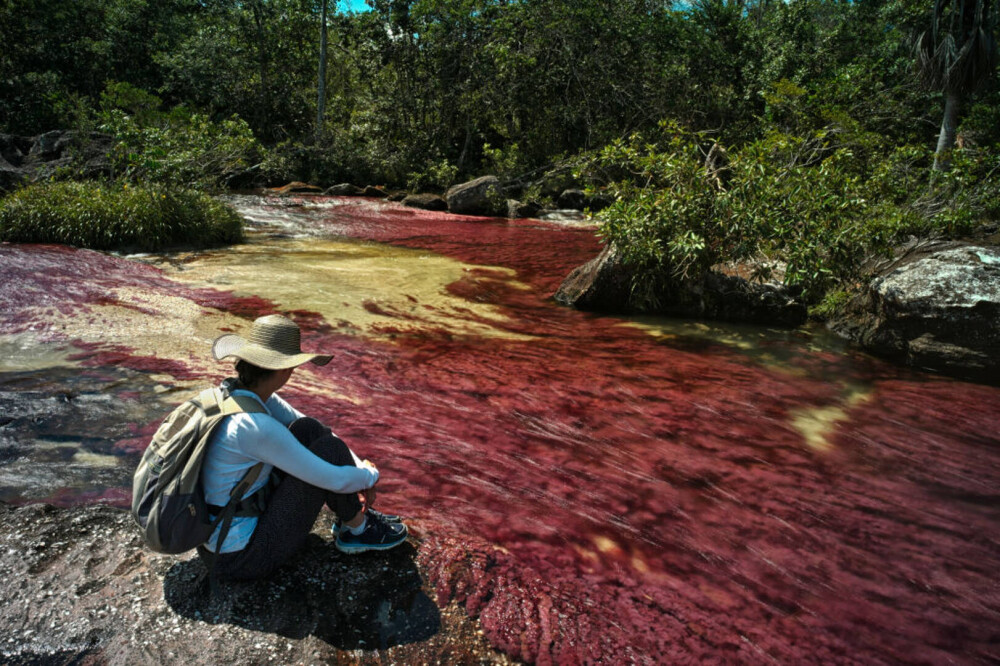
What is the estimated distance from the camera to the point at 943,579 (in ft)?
10.6

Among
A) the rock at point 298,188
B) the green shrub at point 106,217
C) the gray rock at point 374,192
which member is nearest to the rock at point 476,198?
the gray rock at point 374,192

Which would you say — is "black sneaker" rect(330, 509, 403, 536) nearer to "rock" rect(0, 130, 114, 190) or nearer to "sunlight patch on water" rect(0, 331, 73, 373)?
"sunlight patch on water" rect(0, 331, 73, 373)

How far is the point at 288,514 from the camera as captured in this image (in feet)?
8.52

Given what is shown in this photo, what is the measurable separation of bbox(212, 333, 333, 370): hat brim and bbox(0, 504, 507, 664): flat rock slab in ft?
3.06

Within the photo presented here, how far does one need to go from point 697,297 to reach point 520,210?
1282 centimetres

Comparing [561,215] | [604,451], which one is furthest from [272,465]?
[561,215]

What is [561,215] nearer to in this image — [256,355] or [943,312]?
[943,312]

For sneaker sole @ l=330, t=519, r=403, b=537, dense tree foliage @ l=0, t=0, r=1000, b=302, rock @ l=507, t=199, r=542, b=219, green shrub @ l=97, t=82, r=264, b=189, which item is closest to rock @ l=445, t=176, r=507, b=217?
rock @ l=507, t=199, r=542, b=219

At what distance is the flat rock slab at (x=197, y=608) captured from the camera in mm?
2289

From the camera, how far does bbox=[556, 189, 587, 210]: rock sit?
21781 mm

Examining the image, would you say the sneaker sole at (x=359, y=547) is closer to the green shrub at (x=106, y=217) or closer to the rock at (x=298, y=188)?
the green shrub at (x=106, y=217)

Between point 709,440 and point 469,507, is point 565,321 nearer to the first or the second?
point 709,440

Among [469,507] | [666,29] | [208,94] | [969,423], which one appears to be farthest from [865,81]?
[208,94]

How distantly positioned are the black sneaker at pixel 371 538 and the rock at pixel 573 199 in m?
19.8
